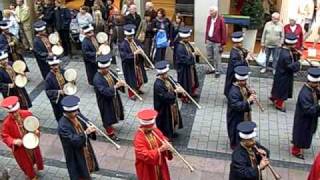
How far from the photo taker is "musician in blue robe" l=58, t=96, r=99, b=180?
8.02m

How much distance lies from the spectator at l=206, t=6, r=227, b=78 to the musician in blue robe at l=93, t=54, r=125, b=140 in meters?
3.49

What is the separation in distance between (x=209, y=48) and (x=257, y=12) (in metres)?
1.95

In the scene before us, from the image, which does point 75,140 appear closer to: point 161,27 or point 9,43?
point 9,43

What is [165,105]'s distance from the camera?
9.73 metres

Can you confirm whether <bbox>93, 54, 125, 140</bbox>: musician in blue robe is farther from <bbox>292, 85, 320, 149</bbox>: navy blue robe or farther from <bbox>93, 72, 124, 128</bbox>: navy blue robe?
<bbox>292, 85, 320, 149</bbox>: navy blue robe

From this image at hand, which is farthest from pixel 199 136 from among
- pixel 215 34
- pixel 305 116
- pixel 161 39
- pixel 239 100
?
pixel 161 39

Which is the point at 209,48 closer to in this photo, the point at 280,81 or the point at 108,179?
the point at 280,81

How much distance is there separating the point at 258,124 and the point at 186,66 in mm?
2200

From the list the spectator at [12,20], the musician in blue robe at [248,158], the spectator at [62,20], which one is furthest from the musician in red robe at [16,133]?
the spectator at [12,20]

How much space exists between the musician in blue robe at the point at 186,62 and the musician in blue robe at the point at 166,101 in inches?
57.1

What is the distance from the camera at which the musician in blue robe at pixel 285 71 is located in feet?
34.3

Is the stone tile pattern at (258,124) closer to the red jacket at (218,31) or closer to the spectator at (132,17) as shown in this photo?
the red jacket at (218,31)

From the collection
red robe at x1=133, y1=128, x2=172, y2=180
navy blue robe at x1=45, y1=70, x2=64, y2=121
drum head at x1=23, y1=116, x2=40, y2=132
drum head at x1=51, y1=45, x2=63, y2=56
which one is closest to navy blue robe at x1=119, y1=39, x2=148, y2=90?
drum head at x1=51, y1=45, x2=63, y2=56

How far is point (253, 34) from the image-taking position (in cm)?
1367
